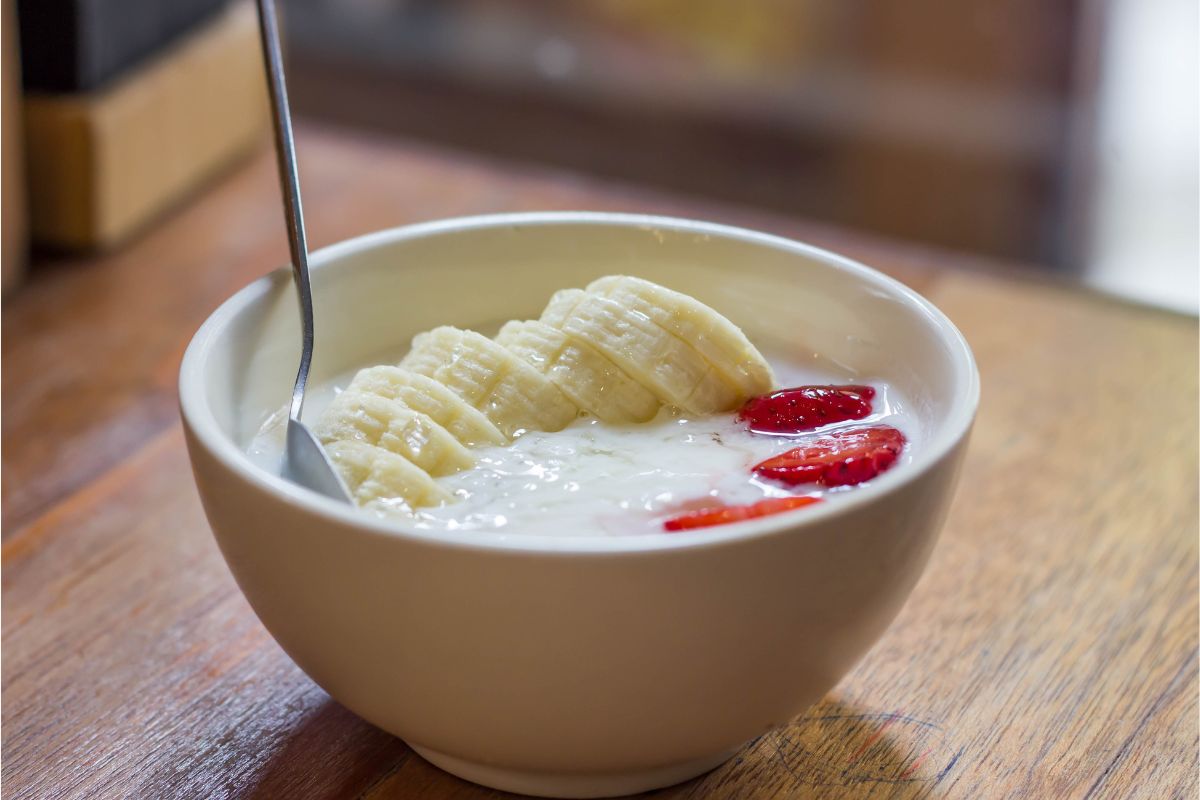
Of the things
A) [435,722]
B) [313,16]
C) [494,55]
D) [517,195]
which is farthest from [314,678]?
[313,16]

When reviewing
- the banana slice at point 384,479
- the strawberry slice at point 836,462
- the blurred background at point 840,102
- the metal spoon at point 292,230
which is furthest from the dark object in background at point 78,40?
the blurred background at point 840,102

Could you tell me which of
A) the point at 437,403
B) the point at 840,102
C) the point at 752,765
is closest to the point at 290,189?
the point at 437,403

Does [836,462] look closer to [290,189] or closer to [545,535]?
[545,535]

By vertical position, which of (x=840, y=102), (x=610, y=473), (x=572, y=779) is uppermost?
(x=610, y=473)

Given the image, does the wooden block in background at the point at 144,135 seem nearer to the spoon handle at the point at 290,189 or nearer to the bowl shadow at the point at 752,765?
the spoon handle at the point at 290,189

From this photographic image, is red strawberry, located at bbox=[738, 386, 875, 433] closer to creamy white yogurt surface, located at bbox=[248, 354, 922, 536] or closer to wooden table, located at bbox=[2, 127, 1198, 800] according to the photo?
creamy white yogurt surface, located at bbox=[248, 354, 922, 536]

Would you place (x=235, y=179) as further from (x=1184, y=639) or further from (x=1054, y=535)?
(x=1184, y=639)
